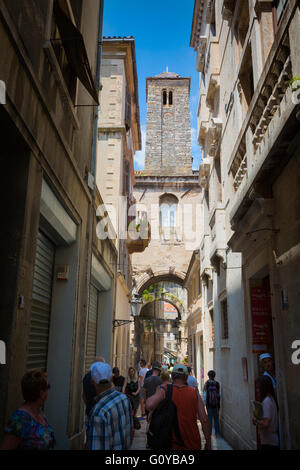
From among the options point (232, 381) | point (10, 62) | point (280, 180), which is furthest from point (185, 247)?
point (10, 62)

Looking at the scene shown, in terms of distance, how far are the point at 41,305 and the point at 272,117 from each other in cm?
418

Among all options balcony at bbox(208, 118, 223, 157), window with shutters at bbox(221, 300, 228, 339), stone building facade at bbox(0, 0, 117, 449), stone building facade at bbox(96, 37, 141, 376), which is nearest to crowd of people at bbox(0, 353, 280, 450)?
stone building facade at bbox(0, 0, 117, 449)

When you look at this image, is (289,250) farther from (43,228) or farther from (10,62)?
(10,62)

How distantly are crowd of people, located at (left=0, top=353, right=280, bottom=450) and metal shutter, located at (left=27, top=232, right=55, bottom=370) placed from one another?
2.63 ft

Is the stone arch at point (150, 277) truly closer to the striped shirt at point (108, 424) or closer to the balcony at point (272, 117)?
the balcony at point (272, 117)

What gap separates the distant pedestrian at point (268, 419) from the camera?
4176mm

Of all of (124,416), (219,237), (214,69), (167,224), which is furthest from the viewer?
(167,224)

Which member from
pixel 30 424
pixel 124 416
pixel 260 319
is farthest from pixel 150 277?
pixel 30 424

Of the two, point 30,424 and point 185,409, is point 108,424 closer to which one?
point 30,424

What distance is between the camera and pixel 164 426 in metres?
3.60

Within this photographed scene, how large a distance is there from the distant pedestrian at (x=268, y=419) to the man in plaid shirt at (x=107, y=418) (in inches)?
73.2

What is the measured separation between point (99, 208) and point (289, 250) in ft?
16.5

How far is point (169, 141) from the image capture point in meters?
39.4

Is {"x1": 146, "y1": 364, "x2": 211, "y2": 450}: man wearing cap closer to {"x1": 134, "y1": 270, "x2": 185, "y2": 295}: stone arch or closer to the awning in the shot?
the awning
